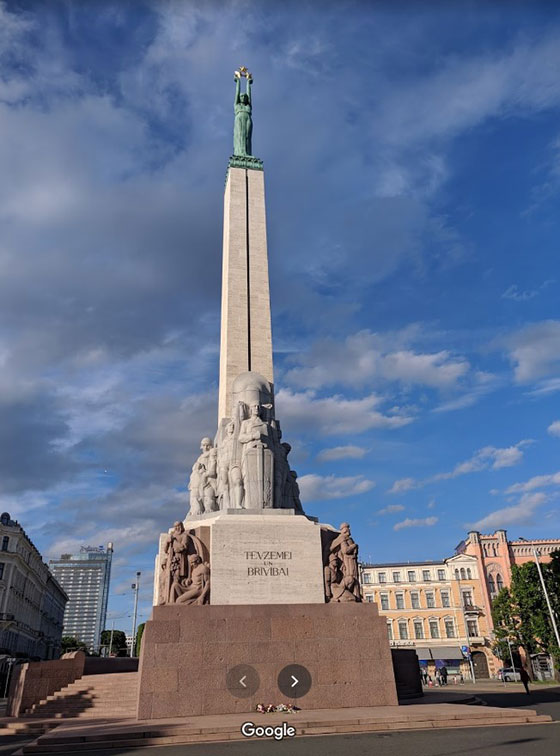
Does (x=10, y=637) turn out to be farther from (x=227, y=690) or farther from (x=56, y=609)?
(x=227, y=690)

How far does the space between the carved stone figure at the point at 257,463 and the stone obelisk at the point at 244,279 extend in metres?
3.20

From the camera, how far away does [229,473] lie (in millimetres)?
17969

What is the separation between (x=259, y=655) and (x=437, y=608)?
5237 cm

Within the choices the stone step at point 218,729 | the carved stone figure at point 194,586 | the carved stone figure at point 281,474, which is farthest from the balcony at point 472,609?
the carved stone figure at point 194,586

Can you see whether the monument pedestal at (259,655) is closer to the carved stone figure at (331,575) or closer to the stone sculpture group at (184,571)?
the stone sculpture group at (184,571)

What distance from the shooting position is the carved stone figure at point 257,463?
1697 cm

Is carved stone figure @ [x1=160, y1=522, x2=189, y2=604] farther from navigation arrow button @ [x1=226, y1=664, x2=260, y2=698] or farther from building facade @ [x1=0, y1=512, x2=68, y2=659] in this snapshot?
building facade @ [x1=0, y1=512, x2=68, y2=659]

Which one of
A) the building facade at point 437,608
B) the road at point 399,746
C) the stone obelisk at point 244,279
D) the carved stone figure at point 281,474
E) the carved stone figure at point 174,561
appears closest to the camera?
the road at point 399,746

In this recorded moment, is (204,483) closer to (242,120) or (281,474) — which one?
(281,474)

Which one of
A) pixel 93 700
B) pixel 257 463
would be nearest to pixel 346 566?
pixel 257 463

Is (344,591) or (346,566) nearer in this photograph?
(344,591)

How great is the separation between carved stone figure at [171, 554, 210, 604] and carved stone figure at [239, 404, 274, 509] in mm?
2554

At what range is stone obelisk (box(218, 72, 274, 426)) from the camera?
22609 millimetres

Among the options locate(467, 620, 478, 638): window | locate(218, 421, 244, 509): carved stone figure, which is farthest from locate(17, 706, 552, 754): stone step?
locate(467, 620, 478, 638): window
